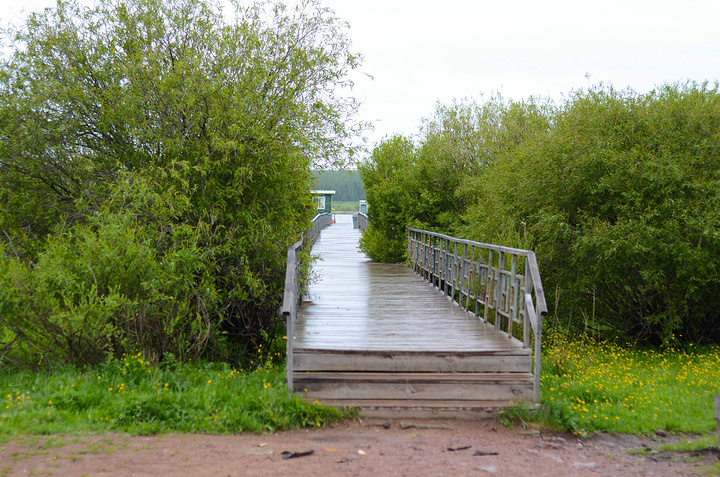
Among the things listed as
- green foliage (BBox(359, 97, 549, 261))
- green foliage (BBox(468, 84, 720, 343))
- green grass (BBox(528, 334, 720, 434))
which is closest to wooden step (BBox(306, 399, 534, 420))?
green grass (BBox(528, 334, 720, 434))

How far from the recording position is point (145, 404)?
6.05m

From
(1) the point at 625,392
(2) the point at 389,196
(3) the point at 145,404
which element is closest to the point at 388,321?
(1) the point at 625,392

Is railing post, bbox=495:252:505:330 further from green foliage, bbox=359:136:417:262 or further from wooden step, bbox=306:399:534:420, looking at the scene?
green foliage, bbox=359:136:417:262

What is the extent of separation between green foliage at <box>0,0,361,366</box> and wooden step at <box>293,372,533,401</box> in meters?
2.06

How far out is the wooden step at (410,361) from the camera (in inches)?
265

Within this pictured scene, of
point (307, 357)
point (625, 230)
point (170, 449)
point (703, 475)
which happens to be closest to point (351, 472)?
point (170, 449)

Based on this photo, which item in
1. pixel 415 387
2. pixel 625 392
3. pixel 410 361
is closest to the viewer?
pixel 415 387

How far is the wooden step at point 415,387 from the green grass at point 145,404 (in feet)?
0.80

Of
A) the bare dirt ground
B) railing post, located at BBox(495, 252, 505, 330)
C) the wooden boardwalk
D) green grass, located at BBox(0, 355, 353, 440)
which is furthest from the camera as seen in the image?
railing post, located at BBox(495, 252, 505, 330)

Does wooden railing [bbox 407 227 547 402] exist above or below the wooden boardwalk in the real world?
above

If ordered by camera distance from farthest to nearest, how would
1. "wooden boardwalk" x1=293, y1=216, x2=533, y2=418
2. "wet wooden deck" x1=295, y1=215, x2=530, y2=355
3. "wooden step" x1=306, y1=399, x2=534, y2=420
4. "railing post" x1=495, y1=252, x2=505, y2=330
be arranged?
"railing post" x1=495, y1=252, x2=505, y2=330
"wet wooden deck" x1=295, y1=215, x2=530, y2=355
"wooden boardwalk" x1=293, y1=216, x2=533, y2=418
"wooden step" x1=306, y1=399, x2=534, y2=420

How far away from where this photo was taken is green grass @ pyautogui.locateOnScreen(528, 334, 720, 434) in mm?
6492

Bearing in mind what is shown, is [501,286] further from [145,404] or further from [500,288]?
[145,404]

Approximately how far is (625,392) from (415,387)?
8.48 ft
